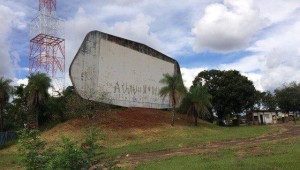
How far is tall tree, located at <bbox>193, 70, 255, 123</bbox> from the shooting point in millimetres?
61812

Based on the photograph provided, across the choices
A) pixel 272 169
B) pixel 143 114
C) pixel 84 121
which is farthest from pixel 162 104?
pixel 272 169

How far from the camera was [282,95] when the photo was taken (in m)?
78.3

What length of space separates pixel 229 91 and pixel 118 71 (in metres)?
26.7

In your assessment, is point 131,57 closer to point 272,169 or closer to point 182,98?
point 182,98

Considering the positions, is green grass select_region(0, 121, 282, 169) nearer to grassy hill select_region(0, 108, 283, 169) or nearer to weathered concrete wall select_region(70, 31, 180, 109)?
grassy hill select_region(0, 108, 283, 169)

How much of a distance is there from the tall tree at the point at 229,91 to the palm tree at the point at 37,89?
32.8 metres

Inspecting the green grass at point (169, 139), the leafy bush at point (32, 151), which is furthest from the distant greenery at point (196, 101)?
the leafy bush at point (32, 151)

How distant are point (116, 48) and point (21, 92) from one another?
11.9 m

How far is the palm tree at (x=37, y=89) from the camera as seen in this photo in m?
36.4

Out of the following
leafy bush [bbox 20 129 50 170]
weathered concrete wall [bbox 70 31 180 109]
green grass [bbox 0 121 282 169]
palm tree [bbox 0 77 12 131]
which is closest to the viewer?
leafy bush [bbox 20 129 50 170]

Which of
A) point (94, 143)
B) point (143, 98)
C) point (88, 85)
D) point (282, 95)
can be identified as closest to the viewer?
point (94, 143)

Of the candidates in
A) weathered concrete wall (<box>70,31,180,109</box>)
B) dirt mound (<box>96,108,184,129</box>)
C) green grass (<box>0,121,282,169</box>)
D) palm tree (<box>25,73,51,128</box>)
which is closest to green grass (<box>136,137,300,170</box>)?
green grass (<box>0,121,282,169</box>)

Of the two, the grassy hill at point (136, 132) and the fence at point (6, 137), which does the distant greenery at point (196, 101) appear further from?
the fence at point (6, 137)

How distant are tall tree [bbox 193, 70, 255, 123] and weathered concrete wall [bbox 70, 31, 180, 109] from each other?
1566cm
